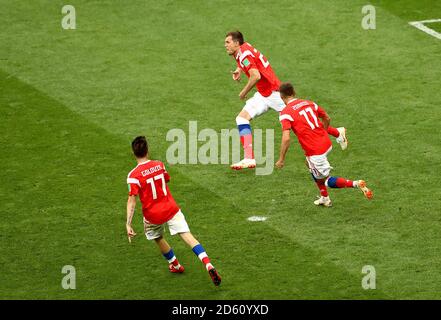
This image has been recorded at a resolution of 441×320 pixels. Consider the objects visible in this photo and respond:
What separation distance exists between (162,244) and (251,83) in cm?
408

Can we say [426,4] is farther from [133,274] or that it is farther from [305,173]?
[133,274]

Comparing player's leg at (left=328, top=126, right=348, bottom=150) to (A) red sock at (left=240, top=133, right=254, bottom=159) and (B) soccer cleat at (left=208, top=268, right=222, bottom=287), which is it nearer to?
(A) red sock at (left=240, top=133, right=254, bottom=159)

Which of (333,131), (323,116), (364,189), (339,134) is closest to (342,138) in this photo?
(339,134)

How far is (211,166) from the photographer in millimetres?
16219

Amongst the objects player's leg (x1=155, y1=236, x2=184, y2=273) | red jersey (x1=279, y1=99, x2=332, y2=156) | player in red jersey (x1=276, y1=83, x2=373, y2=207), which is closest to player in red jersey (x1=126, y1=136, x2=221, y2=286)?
player's leg (x1=155, y1=236, x2=184, y2=273)

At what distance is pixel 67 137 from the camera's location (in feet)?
56.6

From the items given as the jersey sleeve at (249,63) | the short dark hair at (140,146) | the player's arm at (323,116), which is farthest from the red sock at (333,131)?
the short dark hair at (140,146)

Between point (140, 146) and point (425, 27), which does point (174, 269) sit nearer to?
point (140, 146)

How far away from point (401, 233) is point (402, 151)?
2.98 meters

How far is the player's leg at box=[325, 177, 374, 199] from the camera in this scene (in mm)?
14102

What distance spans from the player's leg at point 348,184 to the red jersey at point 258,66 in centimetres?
257

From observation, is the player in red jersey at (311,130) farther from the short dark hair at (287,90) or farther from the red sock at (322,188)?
the red sock at (322,188)

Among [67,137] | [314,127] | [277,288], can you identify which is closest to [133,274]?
[277,288]

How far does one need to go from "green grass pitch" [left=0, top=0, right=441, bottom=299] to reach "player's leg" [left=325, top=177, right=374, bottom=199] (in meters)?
0.34
